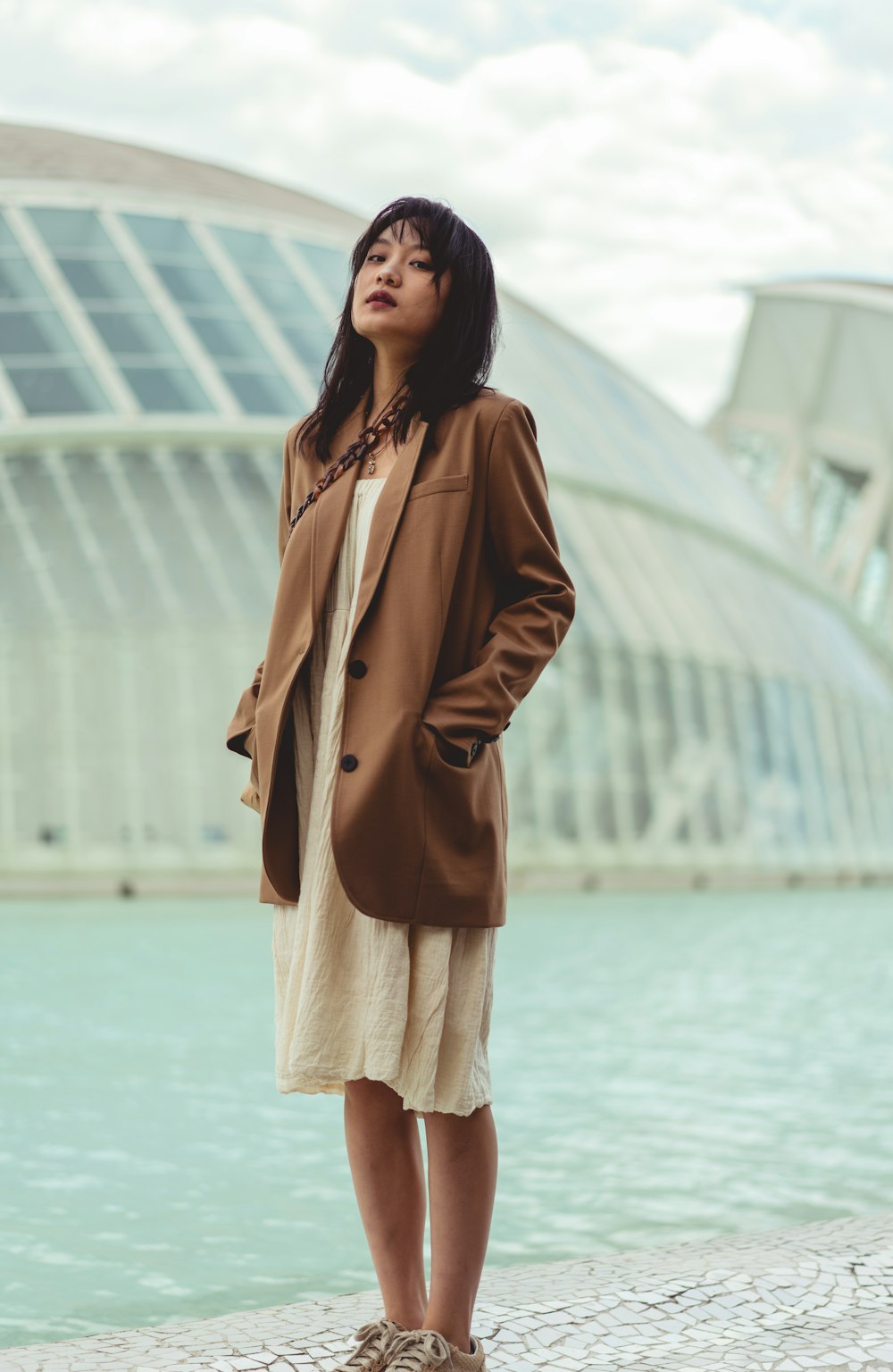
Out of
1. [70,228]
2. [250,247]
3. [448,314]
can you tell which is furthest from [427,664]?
[250,247]

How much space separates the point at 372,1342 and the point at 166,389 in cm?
1465

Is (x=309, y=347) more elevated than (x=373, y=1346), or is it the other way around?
(x=309, y=347)

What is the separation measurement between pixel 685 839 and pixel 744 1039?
10638mm

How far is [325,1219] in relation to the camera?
3.70 meters

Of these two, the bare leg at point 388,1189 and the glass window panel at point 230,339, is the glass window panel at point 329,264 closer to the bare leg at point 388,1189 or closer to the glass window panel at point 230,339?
the glass window panel at point 230,339

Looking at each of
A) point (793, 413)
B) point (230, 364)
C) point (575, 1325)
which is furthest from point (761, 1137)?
point (793, 413)

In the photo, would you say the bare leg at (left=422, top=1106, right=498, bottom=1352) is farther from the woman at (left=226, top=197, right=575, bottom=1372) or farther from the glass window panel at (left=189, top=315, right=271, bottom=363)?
the glass window panel at (left=189, top=315, right=271, bottom=363)

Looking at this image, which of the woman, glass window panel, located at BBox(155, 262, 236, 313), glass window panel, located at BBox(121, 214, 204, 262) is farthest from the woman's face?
glass window panel, located at BBox(121, 214, 204, 262)

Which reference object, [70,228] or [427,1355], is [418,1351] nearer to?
[427,1355]

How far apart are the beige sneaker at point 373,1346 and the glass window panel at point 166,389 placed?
14.3 metres

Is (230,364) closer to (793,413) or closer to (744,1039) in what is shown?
(744,1039)

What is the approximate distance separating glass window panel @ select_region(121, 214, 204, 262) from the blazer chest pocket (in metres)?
15.9

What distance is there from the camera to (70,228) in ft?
56.8

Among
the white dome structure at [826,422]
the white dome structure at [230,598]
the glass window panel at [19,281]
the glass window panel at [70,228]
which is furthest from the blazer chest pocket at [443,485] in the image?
the white dome structure at [826,422]
